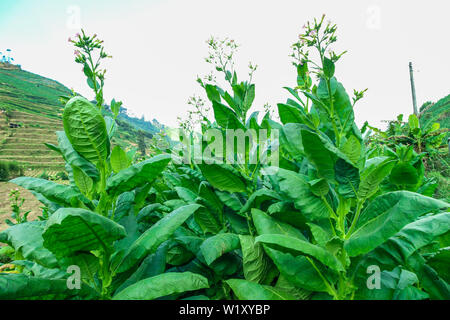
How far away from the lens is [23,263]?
1.38 metres

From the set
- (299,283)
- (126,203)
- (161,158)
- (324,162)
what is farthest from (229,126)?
(299,283)

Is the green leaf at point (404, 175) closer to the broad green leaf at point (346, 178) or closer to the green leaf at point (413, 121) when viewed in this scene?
the broad green leaf at point (346, 178)

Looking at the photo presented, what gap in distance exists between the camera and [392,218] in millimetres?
835

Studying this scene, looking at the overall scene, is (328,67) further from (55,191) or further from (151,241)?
(55,191)

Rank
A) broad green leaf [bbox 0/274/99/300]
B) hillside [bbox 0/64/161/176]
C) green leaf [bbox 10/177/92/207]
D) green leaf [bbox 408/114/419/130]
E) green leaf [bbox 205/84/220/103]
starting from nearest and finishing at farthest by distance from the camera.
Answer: broad green leaf [bbox 0/274/99/300], green leaf [bbox 10/177/92/207], green leaf [bbox 205/84/220/103], green leaf [bbox 408/114/419/130], hillside [bbox 0/64/161/176]

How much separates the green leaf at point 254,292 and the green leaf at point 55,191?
30.9 inches

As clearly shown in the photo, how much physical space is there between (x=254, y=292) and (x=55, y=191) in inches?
38.9

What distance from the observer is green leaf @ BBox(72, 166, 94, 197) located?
3.92ft

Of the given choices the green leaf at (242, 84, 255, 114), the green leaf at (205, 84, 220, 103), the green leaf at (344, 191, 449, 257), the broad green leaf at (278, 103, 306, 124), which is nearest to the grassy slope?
the green leaf at (205, 84, 220, 103)

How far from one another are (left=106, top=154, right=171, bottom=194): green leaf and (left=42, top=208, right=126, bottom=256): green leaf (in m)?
0.20

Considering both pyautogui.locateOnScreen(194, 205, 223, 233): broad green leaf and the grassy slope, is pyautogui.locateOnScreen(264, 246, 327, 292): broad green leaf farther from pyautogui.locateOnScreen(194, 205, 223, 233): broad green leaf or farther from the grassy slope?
the grassy slope

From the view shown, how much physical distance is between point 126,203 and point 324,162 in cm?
102
